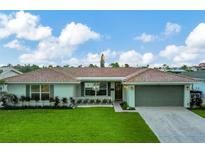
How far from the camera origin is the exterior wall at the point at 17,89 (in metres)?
24.2

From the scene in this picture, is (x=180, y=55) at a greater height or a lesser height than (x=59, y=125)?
greater

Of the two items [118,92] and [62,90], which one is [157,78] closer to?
[118,92]

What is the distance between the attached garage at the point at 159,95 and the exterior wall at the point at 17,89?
31.0 feet

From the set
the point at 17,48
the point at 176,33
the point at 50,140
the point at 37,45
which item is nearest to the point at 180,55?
the point at 176,33

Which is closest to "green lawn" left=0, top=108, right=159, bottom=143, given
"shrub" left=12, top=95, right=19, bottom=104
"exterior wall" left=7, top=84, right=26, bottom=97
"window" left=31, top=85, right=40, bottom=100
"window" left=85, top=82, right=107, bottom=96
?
"shrub" left=12, top=95, right=19, bottom=104

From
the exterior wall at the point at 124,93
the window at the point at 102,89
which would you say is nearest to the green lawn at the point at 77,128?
the exterior wall at the point at 124,93

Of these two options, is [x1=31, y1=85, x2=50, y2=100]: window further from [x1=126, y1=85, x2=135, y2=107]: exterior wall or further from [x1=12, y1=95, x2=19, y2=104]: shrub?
[x1=126, y1=85, x2=135, y2=107]: exterior wall

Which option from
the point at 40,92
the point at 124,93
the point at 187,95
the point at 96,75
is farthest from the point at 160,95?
the point at 40,92

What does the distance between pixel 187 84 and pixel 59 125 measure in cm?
1182

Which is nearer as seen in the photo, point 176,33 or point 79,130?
point 79,130

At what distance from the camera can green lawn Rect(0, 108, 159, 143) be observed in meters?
12.2

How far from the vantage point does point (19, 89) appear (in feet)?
79.4
